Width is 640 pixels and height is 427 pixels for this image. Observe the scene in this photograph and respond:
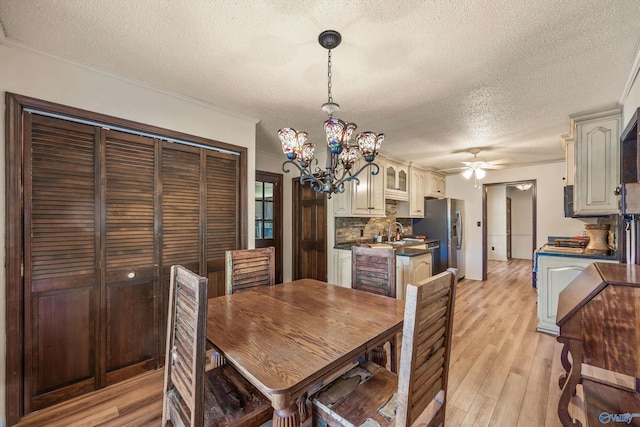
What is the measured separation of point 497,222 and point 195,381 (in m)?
8.79

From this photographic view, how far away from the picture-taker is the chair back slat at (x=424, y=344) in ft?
3.04

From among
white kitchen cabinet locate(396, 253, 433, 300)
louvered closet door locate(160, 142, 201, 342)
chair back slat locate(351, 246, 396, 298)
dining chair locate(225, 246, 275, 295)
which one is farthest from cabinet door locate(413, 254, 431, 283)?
louvered closet door locate(160, 142, 201, 342)

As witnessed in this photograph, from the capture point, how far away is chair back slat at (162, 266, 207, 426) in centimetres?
103

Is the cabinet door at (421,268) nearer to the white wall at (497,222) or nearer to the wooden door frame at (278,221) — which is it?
the wooden door frame at (278,221)

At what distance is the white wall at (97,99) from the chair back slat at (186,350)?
1237 millimetres

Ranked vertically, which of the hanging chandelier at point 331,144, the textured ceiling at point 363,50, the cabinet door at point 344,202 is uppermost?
the textured ceiling at point 363,50

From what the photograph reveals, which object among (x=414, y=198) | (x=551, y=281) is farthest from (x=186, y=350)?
(x=414, y=198)

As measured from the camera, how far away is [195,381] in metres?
1.03

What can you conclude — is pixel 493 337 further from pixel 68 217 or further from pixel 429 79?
pixel 68 217

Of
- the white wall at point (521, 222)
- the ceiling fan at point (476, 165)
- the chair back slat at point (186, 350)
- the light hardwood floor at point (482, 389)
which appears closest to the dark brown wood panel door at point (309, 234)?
the light hardwood floor at point (482, 389)

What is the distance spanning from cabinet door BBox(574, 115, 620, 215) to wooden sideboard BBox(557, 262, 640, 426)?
115 centimetres

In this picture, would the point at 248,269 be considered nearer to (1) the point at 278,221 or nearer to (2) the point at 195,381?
(2) the point at 195,381

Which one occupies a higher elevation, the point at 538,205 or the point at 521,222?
the point at 538,205

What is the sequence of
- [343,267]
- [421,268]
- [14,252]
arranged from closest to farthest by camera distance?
1. [14,252]
2. [421,268]
3. [343,267]
